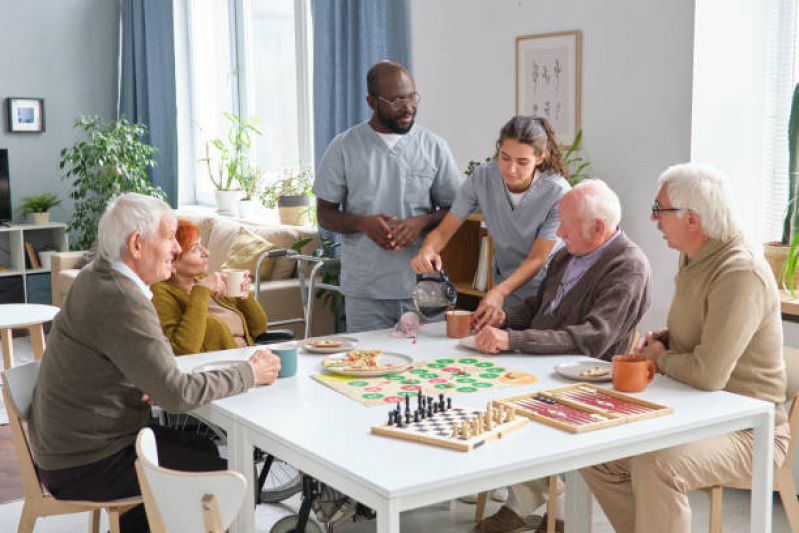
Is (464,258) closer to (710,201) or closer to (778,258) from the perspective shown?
(778,258)

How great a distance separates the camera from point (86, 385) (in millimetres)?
2236

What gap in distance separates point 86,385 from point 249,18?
5.09m

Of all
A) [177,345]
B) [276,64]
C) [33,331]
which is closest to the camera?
[177,345]

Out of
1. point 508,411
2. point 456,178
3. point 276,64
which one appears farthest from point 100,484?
point 276,64

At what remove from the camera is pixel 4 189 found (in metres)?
7.00

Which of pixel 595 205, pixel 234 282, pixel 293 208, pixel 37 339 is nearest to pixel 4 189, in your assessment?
pixel 293 208

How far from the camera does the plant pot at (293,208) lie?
19.7 ft

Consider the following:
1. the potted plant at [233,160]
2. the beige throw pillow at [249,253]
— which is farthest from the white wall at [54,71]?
the beige throw pillow at [249,253]

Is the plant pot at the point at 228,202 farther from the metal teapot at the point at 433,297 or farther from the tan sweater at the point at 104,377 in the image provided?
the tan sweater at the point at 104,377

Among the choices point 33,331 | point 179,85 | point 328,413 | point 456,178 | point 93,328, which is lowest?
point 33,331

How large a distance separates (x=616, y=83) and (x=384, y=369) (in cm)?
200

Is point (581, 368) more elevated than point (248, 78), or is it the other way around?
point (248, 78)

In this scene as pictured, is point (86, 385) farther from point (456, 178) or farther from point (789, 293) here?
point (789, 293)

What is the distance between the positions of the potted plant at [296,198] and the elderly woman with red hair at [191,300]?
2897 millimetres
